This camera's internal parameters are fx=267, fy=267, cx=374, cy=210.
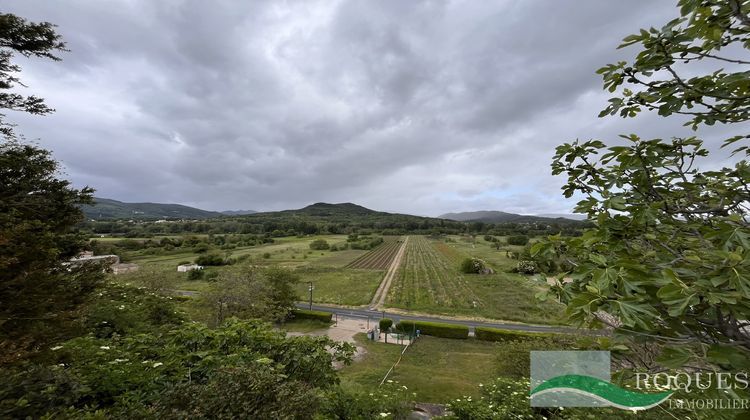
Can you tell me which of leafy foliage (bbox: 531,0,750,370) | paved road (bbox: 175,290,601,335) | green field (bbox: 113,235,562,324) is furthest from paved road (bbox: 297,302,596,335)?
leafy foliage (bbox: 531,0,750,370)

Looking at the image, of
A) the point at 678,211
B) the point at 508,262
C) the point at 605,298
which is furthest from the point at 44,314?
the point at 508,262

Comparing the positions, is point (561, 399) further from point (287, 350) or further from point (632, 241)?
point (287, 350)

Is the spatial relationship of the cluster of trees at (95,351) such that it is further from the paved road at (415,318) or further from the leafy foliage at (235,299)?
the paved road at (415,318)

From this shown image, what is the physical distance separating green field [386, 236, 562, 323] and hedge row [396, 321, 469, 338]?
6280mm

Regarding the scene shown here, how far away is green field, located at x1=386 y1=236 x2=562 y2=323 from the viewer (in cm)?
3356

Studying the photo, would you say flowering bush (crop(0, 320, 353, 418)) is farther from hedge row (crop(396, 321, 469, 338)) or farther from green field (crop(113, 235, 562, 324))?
hedge row (crop(396, 321, 469, 338))

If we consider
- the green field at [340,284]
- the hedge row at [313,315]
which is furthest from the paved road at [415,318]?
the hedge row at [313,315]

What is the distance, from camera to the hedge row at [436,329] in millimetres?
27000

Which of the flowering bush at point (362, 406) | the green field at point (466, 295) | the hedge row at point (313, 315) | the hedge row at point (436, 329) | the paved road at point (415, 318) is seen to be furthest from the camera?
the green field at point (466, 295)

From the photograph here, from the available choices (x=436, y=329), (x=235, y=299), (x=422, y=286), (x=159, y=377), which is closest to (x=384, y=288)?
→ (x=422, y=286)

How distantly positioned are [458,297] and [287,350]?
37.2 m

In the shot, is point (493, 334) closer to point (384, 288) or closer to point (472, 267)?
point (384, 288)

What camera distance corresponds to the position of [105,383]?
4422 millimetres

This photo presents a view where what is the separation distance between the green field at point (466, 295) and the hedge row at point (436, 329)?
628cm
